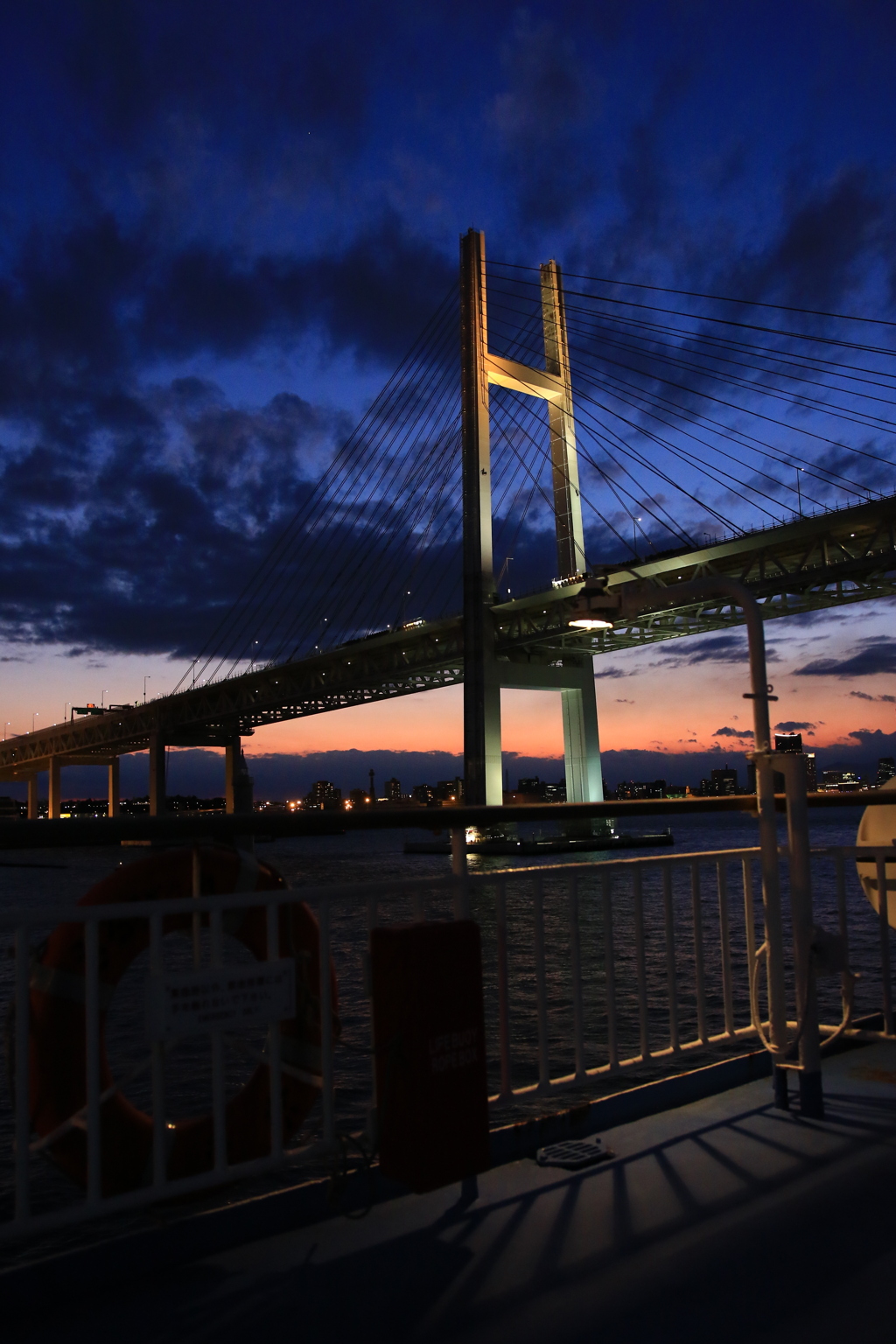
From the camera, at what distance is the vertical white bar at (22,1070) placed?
159 centimetres

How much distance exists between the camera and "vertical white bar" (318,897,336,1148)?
1946 millimetres

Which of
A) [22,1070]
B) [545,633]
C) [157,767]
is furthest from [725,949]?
[157,767]

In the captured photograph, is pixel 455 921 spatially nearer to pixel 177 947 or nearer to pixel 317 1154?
pixel 317 1154

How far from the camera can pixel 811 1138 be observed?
2.30m

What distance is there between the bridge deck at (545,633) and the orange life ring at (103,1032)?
12.1 meters

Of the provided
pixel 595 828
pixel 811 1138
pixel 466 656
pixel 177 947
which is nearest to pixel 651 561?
pixel 466 656

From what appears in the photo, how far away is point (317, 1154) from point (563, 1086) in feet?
2.29

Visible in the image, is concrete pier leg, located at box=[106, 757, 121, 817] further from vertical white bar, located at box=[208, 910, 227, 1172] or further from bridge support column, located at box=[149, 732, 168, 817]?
vertical white bar, located at box=[208, 910, 227, 1172]

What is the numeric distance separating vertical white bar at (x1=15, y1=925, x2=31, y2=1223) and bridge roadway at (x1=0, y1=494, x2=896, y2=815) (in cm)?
1206

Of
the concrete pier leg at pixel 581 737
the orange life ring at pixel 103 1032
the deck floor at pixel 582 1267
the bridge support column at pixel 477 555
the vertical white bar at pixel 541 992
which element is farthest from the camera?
the concrete pier leg at pixel 581 737

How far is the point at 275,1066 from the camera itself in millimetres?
1953

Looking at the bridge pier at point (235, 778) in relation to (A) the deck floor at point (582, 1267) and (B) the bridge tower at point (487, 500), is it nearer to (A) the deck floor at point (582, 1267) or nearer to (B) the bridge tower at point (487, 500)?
(B) the bridge tower at point (487, 500)

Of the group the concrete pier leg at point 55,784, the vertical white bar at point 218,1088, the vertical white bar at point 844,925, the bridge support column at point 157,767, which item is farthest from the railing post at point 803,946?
the concrete pier leg at point 55,784

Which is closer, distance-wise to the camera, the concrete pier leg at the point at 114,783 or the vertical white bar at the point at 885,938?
the vertical white bar at the point at 885,938
